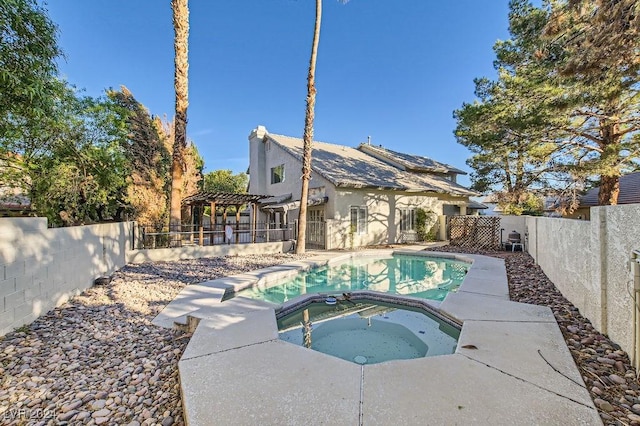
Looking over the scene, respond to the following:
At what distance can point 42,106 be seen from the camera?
17.4 feet

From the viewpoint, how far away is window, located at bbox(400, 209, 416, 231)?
740 inches

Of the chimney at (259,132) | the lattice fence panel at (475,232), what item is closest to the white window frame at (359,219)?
the lattice fence panel at (475,232)

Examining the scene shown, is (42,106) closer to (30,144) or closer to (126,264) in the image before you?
(30,144)

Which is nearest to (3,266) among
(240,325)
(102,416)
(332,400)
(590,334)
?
(102,416)

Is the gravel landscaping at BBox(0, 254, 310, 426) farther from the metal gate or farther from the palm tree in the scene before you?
the metal gate

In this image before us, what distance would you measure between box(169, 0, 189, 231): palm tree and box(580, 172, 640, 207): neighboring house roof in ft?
78.3

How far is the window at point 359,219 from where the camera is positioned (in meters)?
16.8

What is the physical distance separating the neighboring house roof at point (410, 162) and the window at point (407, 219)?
4931mm

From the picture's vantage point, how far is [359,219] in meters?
17.1

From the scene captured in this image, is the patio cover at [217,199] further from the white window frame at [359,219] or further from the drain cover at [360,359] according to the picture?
the drain cover at [360,359]

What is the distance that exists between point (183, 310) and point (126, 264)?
649cm

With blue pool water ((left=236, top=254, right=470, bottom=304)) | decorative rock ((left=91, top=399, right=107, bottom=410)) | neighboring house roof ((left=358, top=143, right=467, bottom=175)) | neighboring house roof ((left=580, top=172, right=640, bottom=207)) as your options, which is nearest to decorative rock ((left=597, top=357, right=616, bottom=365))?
blue pool water ((left=236, top=254, right=470, bottom=304))

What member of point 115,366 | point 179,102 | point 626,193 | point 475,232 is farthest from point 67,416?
point 626,193

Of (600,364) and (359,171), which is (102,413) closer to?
(600,364)
